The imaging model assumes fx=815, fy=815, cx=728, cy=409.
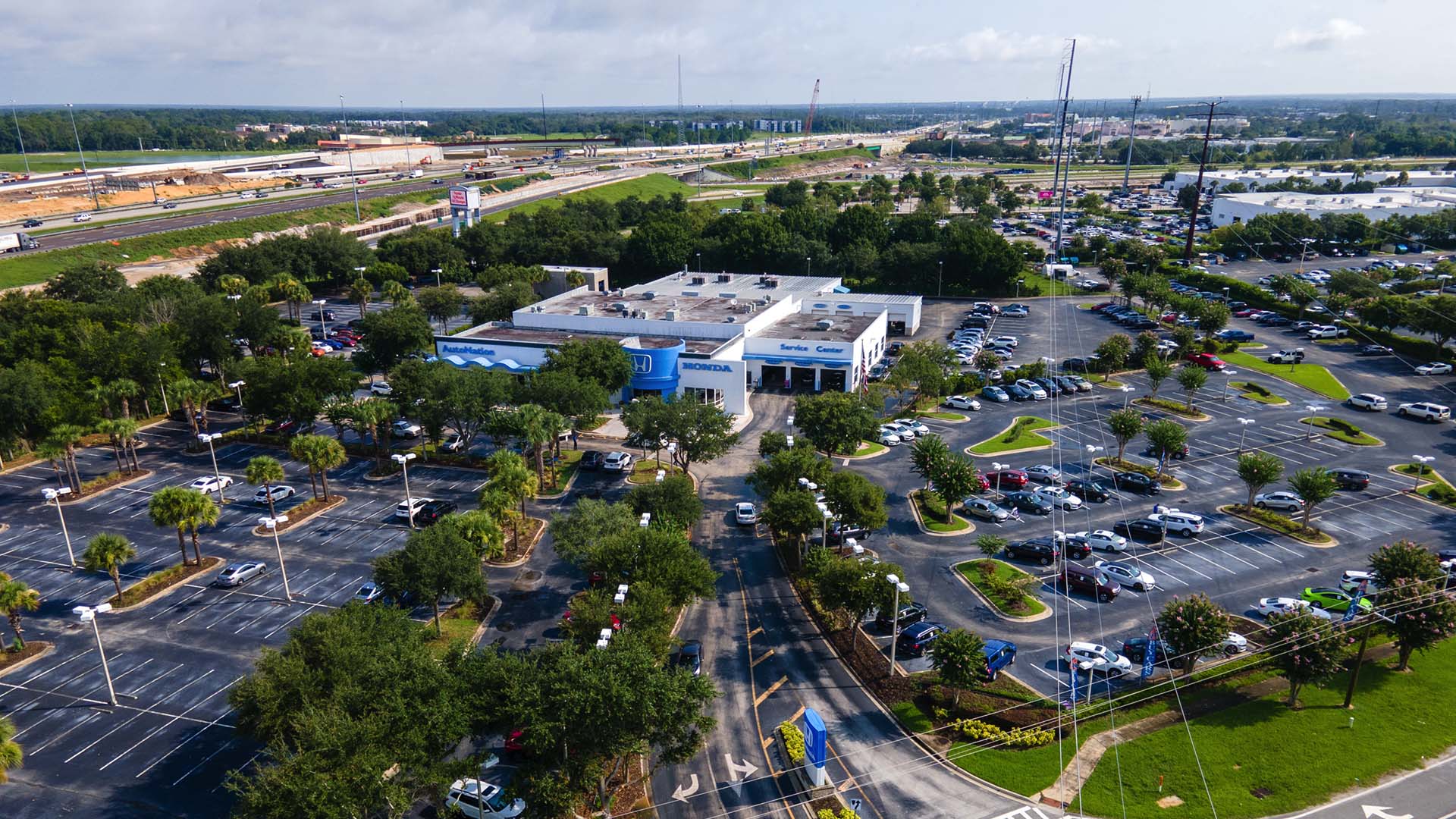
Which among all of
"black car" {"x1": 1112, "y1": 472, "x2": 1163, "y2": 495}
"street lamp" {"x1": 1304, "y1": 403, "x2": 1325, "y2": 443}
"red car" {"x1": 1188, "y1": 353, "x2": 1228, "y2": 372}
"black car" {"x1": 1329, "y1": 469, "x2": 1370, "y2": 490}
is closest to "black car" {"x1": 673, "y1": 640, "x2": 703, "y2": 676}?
"black car" {"x1": 1112, "y1": 472, "x2": 1163, "y2": 495}

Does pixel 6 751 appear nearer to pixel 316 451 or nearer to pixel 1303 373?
pixel 316 451

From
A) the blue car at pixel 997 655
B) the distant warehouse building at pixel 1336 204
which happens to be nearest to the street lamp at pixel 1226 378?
the blue car at pixel 997 655

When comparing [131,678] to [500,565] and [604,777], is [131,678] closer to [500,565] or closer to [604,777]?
[500,565]

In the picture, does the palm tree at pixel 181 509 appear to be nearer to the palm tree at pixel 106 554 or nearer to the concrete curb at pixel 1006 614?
the palm tree at pixel 106 554

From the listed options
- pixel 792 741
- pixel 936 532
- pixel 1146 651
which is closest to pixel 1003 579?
pixel 936 532

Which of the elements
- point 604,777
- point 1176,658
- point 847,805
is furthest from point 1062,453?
point 604,777
